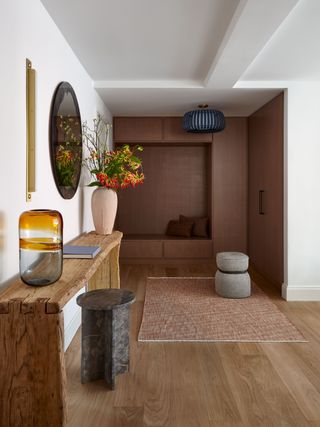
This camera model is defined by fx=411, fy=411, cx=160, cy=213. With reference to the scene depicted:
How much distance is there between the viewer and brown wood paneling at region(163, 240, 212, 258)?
262 inches

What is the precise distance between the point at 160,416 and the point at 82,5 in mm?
2605

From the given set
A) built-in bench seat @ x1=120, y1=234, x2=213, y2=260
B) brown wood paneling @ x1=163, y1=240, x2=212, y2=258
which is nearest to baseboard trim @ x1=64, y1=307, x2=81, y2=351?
built-in bench seat @ x1=120, y1=234, x2=213, y2=260

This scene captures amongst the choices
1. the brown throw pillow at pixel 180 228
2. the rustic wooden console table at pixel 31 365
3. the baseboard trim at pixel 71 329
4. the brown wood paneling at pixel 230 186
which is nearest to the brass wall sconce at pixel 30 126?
the rustic wooden console table at pixel 31 365

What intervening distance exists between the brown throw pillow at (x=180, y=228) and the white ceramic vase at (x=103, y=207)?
3390 millimetres

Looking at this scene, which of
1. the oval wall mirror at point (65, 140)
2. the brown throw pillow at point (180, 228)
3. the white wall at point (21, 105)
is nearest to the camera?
the white wall at point (21, 105)

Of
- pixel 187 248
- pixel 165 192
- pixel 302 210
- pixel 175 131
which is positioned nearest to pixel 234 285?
pixel 302 210

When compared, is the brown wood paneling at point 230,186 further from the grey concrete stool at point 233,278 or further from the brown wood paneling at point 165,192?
the grey concrete stool at point 233,278

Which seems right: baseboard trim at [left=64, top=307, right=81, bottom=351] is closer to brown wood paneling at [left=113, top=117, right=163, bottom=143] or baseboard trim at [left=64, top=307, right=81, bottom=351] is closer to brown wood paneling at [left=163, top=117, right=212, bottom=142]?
brown wood paneling at [left=113, top=117, right=163, bottom=143]

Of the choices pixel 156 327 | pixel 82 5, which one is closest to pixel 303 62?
pixel 82 5

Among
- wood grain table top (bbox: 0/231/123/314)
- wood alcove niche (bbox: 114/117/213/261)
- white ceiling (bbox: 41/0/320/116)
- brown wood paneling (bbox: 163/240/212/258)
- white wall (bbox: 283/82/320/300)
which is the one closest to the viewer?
wood grain table top (bbox: 0/231/123/314)

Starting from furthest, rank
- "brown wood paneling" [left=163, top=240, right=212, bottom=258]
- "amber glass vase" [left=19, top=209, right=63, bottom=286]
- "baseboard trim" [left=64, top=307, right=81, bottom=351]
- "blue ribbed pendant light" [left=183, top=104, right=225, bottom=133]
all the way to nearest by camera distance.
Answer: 1. "brown wood paneling" [left=163, top=240, right=212, bottom=258]
2. "blue ribbed pendant light" [left=183, top=104, right=225, bottom=133]
3. "baseboard trim" [left=64, top=307, right=81, bottom=351]
4. "amber glass vase" [left=19, top=209, right=63, bottom=286]

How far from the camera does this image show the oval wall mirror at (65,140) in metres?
2.94

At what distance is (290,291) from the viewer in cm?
462

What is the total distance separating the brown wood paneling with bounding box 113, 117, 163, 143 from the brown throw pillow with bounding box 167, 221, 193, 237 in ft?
4.88
